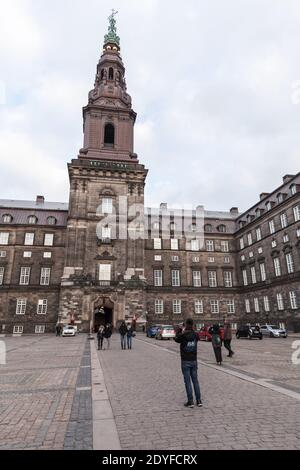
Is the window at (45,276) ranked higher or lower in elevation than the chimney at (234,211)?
lower

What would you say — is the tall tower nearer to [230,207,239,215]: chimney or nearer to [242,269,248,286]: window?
[242,269,248,286]: window

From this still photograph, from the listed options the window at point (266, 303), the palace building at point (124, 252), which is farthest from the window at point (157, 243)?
A: the window at point (266, 303)

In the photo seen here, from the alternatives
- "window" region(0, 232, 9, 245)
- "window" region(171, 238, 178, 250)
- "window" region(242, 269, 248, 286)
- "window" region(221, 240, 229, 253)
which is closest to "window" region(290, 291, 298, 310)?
"window" region(242, 269, 248, 286)

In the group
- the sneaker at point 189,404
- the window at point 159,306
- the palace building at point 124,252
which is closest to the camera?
the sneaker at point 189,404

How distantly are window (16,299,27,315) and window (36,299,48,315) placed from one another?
1.95m

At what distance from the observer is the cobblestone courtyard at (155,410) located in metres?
4.92

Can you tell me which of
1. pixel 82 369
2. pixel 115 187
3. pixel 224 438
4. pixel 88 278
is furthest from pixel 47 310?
pixel 224 438

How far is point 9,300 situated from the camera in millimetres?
43688

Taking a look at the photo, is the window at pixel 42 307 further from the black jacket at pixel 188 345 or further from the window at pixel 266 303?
the black jacket at pixel 188 345

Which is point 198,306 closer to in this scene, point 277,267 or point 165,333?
point 277,267

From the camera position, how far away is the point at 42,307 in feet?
145

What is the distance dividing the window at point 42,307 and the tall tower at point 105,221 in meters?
5.49

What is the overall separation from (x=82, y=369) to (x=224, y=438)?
8711mm

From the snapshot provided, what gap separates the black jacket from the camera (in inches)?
276
